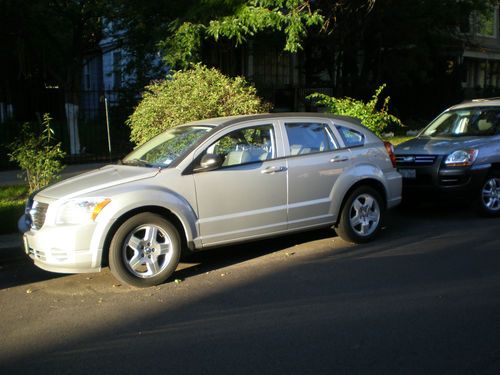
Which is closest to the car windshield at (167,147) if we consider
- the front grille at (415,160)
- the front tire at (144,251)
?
the front tire at (144,251)

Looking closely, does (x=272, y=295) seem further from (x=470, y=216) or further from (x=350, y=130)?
(x=470, y=216)

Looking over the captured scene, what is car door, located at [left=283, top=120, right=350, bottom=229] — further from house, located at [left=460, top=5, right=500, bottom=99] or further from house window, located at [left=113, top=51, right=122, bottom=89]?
house, located at [left=460, top=5, right=500, bottom=99]

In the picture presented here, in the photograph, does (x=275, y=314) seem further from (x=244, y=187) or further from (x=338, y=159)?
(x=338, y=159)

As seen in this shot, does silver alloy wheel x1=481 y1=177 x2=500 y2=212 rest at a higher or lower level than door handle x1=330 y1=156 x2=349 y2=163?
lower

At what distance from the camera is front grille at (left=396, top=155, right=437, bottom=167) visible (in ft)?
29.1

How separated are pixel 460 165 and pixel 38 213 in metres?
5.86


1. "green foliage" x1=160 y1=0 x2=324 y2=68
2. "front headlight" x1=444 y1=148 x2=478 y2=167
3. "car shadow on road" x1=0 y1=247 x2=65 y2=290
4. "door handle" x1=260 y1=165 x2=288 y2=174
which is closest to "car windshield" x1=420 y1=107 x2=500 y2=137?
"front headlight" x1=444 y1=148 x2=478 y2=167

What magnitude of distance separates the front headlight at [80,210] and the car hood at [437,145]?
16.9ft

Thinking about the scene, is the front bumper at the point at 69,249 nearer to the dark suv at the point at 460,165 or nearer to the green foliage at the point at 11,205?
the green foliage at the point at 11,205

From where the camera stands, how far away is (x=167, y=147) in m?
6.82

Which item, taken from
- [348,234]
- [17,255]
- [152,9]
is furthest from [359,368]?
[152,9]

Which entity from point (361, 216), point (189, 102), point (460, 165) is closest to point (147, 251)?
point (361, 216)

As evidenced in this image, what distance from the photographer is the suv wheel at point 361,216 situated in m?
7.30

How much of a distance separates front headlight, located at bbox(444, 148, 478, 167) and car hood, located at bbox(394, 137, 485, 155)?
0.30 ft
